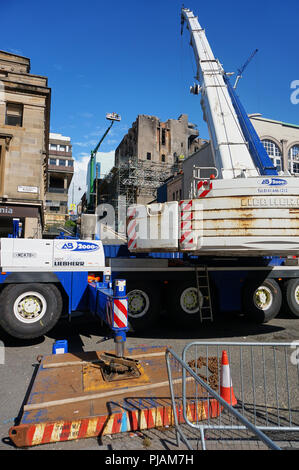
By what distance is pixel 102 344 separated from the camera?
6.64 meters

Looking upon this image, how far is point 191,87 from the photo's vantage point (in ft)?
34.3

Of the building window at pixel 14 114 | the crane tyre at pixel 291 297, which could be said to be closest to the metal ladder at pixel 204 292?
the crane tyre at pixel 291 297

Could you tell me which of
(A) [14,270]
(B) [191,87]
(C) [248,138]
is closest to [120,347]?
(A) [14,270]

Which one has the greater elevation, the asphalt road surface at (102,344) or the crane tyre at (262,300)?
the crane tyre at (262,300)

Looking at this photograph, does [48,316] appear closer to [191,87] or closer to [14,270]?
[14,270]

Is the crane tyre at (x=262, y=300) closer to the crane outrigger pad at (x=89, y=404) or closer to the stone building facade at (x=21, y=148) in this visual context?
the crane outrigger pad at (x=89, y=404)

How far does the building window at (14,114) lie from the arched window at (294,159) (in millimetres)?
26621

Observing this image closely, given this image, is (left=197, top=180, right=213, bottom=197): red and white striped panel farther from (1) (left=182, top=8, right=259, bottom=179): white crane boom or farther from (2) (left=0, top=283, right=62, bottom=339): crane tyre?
(2) (left=0, top=283, right=62, bottom=339): crane tyre

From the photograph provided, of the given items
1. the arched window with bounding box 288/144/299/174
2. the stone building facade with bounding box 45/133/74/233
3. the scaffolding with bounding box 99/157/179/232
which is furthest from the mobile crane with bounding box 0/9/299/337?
the stone building facade with bounding box 45/133/74/233

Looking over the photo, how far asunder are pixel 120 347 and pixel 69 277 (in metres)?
2.67

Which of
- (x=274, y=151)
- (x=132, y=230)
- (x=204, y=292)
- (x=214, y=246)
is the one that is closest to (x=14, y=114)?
(x=132, y=230)

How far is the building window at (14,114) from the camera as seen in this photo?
63.9ft

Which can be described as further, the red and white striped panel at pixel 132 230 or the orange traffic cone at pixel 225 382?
the red and white striped panel at pixel 132 230

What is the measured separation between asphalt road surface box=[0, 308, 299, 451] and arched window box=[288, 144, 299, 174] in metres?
27.3
